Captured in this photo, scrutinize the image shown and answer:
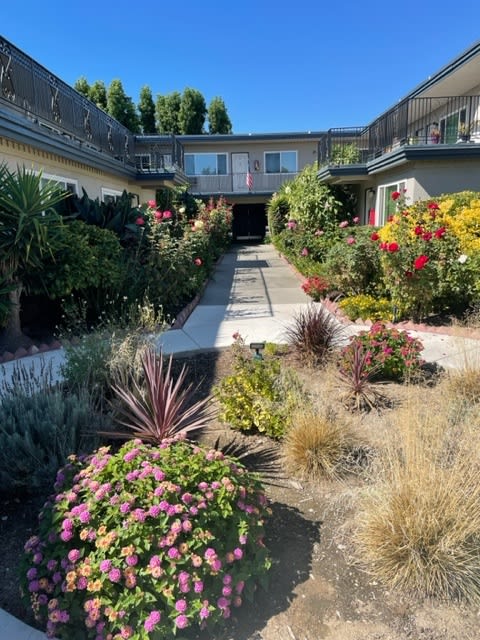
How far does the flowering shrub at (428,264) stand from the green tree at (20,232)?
16.1ft

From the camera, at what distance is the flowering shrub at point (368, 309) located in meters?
7.68

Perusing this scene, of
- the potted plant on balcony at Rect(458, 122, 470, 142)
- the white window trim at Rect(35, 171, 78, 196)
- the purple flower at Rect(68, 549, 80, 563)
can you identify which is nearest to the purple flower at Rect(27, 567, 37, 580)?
the purple flower at Rect(68, 549, 80, 563)

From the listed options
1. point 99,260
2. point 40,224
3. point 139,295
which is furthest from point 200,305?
point 40,224

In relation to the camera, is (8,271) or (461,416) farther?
(8,271)

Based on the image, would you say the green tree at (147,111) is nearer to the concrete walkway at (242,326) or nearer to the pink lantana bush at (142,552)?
the concrete walkway at (242,326)

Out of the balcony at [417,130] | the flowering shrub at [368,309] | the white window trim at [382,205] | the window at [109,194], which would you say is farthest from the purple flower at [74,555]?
the white window trim at [382,205]

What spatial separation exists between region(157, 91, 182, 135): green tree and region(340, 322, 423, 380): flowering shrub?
4208 centimetres

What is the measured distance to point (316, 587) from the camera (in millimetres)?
2324

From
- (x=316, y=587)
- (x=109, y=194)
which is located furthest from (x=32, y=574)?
(x=109, y=194)

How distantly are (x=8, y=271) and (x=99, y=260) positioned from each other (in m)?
1.42

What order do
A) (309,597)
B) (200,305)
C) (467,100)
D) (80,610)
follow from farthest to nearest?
(467,100), (200,305), (309,597), (80,610)

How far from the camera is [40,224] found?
19.8 ft

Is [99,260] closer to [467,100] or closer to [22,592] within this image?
[22,592]

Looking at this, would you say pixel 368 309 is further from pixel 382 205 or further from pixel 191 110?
pixel 191 110
